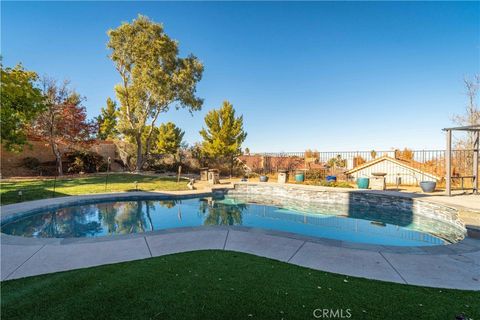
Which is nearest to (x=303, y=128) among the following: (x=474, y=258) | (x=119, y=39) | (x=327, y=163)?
(x=327, y=163)

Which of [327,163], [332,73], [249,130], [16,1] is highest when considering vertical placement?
[332,73]

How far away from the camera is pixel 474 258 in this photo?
3.72m

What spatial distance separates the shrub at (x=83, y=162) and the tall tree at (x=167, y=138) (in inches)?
289

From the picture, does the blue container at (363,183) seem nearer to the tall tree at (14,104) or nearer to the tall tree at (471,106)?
the tall tree at (471,106)

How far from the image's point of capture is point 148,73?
1756 cm

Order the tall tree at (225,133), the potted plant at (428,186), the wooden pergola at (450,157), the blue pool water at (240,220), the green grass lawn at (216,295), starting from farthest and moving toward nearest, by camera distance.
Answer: the tall tree at (225,133)
the potted plant at (428,186)
the wooden pergola at (450,157)
the blue pool water at (240,220)
the green grass lawn at (216,295)

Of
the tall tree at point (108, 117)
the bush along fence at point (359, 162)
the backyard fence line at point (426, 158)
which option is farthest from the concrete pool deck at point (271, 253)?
the tall tree at point (108, 117)

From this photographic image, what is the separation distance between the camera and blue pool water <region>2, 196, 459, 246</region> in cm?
633

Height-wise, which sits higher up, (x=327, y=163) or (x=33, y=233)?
(x=327, y=163)

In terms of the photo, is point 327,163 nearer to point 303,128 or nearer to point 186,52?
point 303,128

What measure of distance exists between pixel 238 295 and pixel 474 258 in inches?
155

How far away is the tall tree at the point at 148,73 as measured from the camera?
17.1 metres

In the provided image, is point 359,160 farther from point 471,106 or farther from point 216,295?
point 216,295

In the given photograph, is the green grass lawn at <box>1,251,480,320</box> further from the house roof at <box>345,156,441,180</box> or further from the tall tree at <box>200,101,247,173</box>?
the tall tree at <box>200,101,247,173</box>
